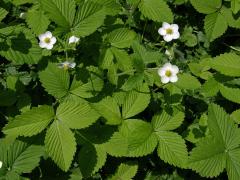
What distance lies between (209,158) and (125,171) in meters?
0.60

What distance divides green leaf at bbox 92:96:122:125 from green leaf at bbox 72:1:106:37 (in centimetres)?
46

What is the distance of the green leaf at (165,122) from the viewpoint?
2777 millimetres

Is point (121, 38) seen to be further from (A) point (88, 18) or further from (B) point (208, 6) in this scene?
(B) point (208, 6)

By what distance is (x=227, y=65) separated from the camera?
2.99m

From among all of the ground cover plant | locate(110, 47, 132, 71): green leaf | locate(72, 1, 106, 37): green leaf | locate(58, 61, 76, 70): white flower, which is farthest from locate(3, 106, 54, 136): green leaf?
locate(110, 47, 132, 71): green leaf

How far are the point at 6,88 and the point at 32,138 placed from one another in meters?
0.52

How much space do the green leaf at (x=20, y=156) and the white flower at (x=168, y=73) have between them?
2.99 ft

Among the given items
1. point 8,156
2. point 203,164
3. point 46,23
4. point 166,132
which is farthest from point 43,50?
point 203,164

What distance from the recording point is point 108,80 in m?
2.94

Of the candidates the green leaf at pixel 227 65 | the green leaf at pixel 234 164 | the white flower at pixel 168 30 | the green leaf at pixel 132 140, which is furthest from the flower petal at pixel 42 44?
the green leaf at pixel 234 164

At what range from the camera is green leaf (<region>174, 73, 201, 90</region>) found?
9.41 feet

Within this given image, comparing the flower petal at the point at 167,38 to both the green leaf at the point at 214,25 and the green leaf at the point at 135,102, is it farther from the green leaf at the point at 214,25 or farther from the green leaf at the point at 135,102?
the green leaf at the point at 135,102

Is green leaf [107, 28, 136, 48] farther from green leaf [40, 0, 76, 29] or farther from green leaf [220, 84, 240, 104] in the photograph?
green leaf [220, 84, 240, 104]

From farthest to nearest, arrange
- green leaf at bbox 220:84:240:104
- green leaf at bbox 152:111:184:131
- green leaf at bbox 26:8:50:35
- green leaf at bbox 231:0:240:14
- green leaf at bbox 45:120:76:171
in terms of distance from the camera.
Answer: green leaf at bbox 231:0:240:14
green leaf at bbox 220:84:240:104
green leaf at bbox 26:8:50:35
green leaf at bbox 152:111:184:131
green leaf at bbox 45:120:76:171
